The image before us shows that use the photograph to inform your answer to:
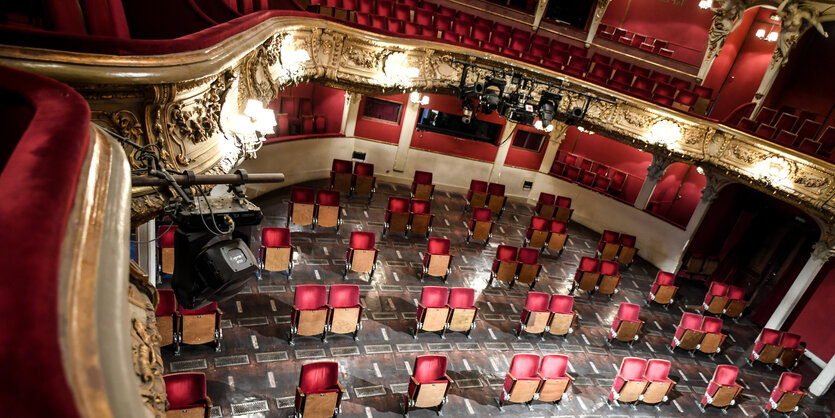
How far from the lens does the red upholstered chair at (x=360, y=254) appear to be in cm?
671

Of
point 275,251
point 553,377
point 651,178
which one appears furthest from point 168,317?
point 651,178

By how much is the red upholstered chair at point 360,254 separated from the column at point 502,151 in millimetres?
5479

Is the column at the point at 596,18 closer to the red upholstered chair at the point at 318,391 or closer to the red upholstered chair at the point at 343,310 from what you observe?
the red upholstered chair at the point at 343,310

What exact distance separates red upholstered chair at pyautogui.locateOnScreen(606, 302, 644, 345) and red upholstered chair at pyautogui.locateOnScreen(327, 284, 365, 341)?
13.0 ft

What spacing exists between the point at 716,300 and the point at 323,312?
7455 mm

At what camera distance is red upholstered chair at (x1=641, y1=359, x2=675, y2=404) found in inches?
230

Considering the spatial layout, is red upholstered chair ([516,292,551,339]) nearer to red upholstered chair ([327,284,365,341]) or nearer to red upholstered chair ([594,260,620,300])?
red upholstered chair ([594,260,620,300])

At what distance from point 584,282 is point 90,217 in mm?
8158

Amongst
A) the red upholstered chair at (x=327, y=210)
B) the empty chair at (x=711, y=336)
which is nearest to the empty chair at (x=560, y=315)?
the empty chair at (x=711, y=336)

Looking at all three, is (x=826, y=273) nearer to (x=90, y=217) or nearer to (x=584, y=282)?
(x=584, y=282)

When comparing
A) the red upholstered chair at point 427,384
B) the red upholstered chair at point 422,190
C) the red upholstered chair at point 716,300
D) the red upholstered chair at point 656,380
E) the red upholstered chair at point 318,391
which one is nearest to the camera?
the red upholstered chair at point 318,391

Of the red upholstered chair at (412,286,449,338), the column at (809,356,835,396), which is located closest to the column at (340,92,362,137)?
the red upholstered chair at (412,286,449,338)

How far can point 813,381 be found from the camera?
781 cm

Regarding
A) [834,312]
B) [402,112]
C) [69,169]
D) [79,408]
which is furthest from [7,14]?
[834,312]
